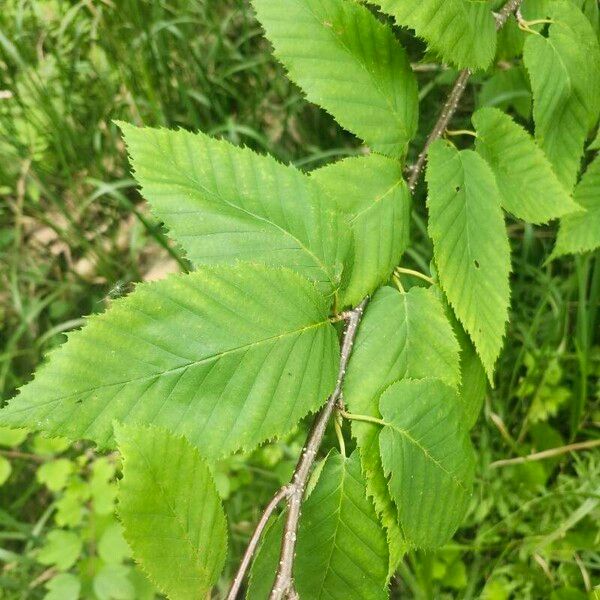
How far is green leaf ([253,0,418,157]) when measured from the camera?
2.09ft

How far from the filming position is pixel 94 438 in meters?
0.43

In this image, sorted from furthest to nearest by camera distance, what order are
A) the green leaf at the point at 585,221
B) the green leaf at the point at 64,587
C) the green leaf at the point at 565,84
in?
the green leaf at the point at 64,587
the green leaf at the point at 585,221
the green leaf at the point at 565,84

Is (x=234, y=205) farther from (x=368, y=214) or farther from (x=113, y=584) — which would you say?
(x=113, y=584)

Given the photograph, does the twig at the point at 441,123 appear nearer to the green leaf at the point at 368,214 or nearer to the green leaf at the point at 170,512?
the green leaf at the point at 368,214

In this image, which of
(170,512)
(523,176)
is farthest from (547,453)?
(170,512)

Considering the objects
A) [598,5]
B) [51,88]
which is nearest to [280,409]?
[598,5]

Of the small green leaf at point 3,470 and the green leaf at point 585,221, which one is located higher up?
the green leaf at point 585,221

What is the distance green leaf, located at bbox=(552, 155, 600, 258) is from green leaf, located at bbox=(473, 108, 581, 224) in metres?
0.19

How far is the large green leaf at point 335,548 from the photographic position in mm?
529

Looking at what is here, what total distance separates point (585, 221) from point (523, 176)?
0.80 feet

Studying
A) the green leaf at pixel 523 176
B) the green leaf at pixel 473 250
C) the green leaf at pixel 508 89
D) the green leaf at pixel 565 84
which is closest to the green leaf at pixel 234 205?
the green leaf at pixel 473 250

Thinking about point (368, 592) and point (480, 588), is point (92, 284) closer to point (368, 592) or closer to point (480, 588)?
point (480, 588)

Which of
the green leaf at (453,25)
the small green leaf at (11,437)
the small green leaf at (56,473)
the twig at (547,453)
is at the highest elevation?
the green leaf at (453,25)

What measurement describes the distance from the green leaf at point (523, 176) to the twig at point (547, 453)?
31.3 inches
